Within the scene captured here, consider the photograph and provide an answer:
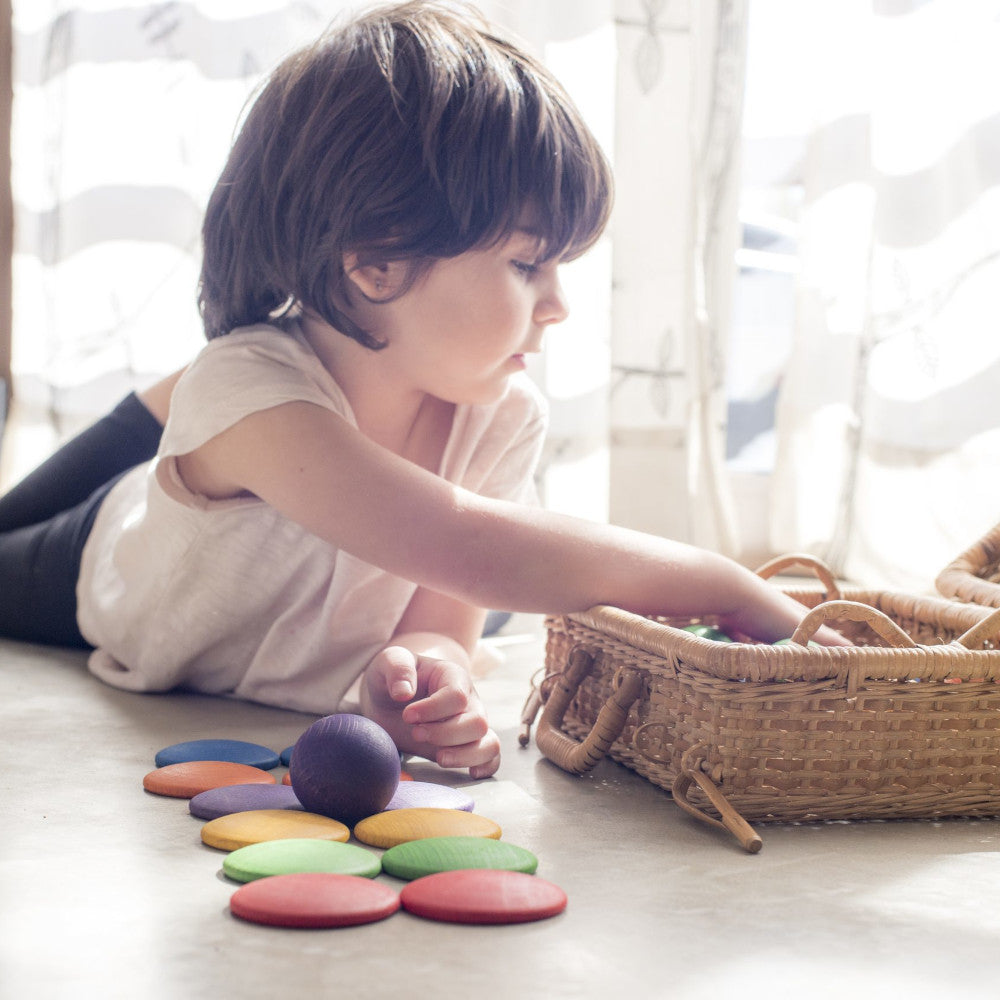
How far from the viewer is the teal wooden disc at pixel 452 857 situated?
→ 629 millimetres

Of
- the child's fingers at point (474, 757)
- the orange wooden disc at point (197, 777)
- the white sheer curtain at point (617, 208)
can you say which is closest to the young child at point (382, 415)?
the child's fingers at point (474, 757)

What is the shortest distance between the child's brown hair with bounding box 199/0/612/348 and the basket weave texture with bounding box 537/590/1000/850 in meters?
0.38

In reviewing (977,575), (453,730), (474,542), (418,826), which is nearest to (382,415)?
(474,542)

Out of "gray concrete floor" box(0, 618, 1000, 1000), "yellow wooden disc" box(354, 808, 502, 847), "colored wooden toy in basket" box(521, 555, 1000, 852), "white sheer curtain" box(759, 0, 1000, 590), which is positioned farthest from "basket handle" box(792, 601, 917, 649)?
"white sheer curtain" box(759, 0, 1000, 590)

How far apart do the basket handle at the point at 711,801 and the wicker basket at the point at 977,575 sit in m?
0.40

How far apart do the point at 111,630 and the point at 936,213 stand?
51.6 inches

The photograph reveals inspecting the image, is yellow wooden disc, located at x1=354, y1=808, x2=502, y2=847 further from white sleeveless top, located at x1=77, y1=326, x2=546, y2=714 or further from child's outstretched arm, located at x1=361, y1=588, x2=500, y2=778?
white sleeveless top, located at x1=77, y1=326, x2=546, y2=714

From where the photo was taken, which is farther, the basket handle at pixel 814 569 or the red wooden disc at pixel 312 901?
the basket handle at pixel 814 569

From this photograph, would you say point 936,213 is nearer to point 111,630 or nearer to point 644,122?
point 644,122

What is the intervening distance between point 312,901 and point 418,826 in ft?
0.46

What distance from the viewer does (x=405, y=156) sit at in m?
0.95

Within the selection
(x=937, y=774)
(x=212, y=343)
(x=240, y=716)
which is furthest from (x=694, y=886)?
(x=212, y=343)

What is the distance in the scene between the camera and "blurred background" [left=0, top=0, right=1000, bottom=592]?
5.64 feet

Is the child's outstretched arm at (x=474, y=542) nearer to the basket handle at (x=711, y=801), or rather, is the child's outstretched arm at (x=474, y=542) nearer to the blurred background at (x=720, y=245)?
the basket handle at (x=711, y=801)
